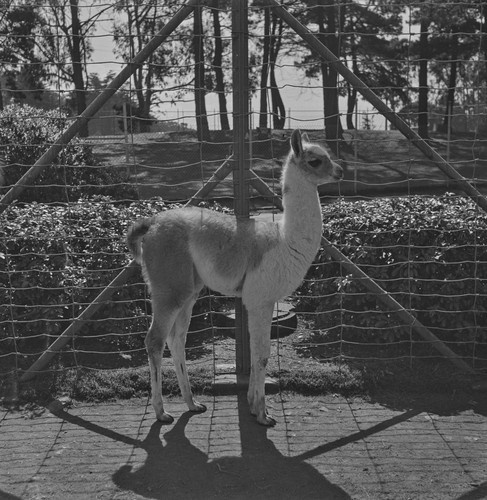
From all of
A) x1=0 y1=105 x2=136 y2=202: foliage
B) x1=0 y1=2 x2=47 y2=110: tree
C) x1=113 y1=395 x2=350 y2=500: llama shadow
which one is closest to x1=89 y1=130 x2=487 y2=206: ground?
x1=0 y1=105 x2=136 y2=202: foliage

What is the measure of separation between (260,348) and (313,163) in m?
1.43

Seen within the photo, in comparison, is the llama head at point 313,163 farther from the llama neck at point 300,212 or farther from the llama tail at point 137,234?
the llama tail at point 137,234

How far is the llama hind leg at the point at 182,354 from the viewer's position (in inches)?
201

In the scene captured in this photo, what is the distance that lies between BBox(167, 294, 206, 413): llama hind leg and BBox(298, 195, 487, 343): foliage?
4.19 ft

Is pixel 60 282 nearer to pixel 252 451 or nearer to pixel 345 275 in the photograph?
pixel 252 451

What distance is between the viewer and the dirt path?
3965 mm

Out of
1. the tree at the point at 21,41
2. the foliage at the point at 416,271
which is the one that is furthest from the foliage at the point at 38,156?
the tree at the point at 21,41

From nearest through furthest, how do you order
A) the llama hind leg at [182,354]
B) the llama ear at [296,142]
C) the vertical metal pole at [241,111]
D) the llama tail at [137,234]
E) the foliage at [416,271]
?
1. the llama ear at [296,142]
2. the llama tail at [137,234]
3. the llama hind leg at [182,354]
4. the vertical metal pole at [241,111]
5. the foliage at [416,271]

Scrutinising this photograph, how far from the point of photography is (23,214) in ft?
22.1

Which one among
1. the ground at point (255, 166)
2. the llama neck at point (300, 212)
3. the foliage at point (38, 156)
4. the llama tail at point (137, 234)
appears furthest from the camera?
the ground at point (255, 166)

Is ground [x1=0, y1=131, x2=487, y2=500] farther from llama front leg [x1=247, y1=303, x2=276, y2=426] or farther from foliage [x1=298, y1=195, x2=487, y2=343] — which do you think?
foliage [x1=298, y1=195, x2=487, y2=343]

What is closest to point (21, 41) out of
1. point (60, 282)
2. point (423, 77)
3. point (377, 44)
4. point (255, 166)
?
point (377, 44)

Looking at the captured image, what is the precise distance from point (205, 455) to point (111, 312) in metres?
2.28

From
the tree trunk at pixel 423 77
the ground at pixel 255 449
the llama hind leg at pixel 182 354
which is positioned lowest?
the ground at pixel 255 449
